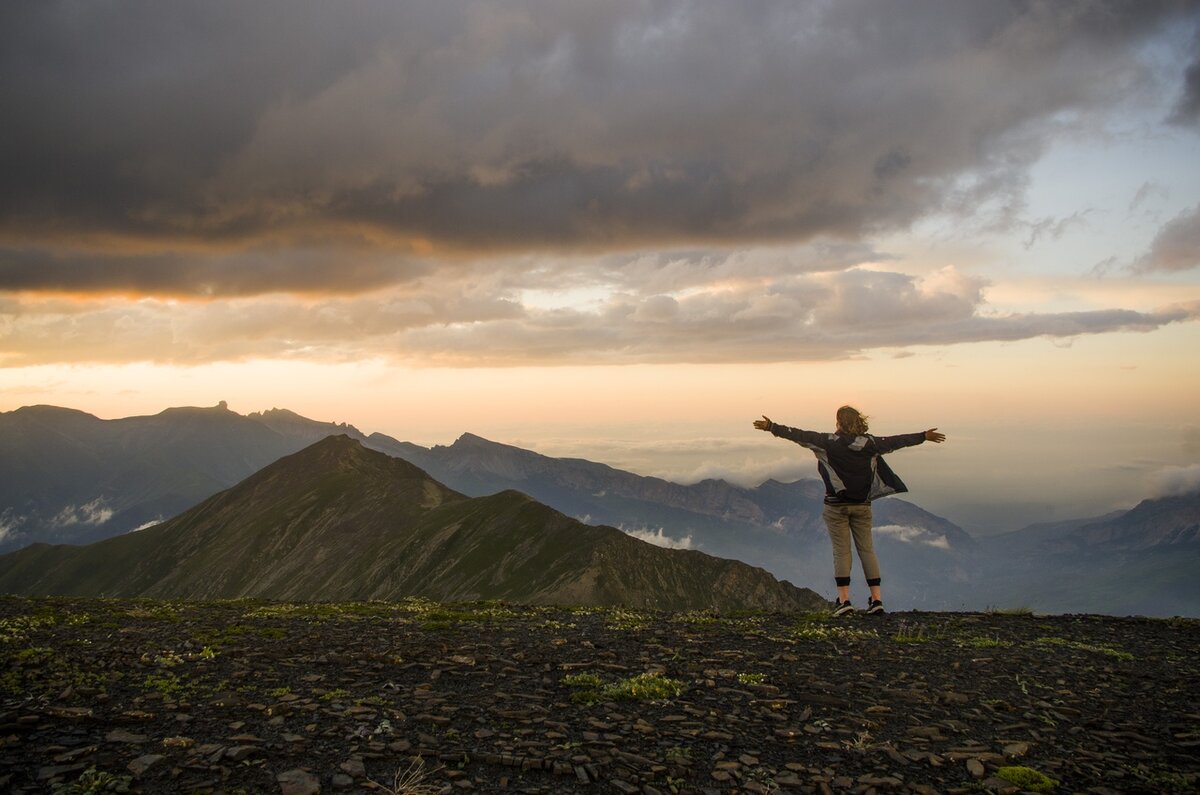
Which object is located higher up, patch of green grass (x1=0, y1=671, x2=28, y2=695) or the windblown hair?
the windblown hair

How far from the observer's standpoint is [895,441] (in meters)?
22.0

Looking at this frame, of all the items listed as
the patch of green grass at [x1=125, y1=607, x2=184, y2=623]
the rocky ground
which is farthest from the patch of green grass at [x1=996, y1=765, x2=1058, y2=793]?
the patch of green grass at [x1=125, y1=607, x2=184, y2=623]

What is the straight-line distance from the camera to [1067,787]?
9.00 m

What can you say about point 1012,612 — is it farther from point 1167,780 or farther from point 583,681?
point 583,681

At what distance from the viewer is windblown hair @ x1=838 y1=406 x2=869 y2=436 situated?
2233cm

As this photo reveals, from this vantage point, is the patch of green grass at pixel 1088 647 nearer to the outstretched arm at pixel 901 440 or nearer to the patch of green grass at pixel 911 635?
the patch of green grass at pixel 911 635

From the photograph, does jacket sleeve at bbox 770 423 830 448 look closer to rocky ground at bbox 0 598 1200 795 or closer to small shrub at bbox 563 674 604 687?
rocky ground at bbox 0 598 1200 795

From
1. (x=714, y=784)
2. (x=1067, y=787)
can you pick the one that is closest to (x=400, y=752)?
(x=714, y=784)

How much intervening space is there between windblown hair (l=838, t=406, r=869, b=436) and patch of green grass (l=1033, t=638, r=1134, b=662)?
272 inches

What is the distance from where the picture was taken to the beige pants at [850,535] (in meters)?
22.1

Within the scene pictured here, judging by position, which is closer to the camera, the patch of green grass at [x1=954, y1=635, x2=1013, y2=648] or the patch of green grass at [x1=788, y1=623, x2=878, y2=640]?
the patch of green grass at [x1=954, y1=635, x2=1013, y2=648]

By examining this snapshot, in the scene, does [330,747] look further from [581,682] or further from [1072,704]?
[1072,704]

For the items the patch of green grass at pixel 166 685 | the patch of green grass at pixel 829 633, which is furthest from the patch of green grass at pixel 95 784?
the patch of green grass at pixel 829 633

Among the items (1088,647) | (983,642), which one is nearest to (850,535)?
(983,642)
